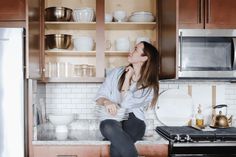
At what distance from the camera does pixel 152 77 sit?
7.81 feet

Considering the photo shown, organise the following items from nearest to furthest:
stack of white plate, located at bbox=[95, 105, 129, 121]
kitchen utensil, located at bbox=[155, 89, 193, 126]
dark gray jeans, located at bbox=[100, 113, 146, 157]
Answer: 1. dark gray jeans, located at bbox=[100, 113, 146, 157]
2. stack of white plate, located at bbox=[95, 105, 129, 121]
3. kitchen utensil, located at bbox=[155, 89, 193, 126]

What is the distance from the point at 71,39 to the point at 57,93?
20.2 inches

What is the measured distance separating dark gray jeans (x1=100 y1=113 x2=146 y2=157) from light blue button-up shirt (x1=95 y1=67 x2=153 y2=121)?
66 mm

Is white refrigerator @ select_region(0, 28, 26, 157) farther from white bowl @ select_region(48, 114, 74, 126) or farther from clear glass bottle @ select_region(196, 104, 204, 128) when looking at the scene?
clear glass bottle @ select_region(196, 104, 204, 128)

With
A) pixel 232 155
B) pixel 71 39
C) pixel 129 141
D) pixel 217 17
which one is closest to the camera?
pixel 129 141

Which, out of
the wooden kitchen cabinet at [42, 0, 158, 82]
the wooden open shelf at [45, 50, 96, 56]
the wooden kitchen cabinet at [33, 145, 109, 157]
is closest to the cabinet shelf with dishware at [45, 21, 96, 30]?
the wooden kitchen cabinet at [42, 0, 158, 82]

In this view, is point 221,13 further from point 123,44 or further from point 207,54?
point 123,44

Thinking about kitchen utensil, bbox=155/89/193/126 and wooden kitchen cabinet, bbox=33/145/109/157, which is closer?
wooden kitchen cabinet, bbox=33/145/109/157

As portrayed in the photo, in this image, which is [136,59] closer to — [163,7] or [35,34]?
[163,7]

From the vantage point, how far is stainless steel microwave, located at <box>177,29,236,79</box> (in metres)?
2.33

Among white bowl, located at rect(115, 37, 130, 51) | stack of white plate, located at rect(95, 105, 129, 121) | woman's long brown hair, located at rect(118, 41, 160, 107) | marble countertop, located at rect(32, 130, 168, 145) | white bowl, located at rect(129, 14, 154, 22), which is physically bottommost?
marble countertop, located at rect(32, 130, 168, 145)

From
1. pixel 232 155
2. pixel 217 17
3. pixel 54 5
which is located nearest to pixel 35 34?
pixel 54 5

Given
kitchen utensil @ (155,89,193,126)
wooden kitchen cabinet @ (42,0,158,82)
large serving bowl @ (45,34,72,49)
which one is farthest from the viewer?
kitchen utensil @ (155,89,193,126)

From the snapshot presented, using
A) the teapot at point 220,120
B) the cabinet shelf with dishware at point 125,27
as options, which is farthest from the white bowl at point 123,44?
the teapot at point 220,120
